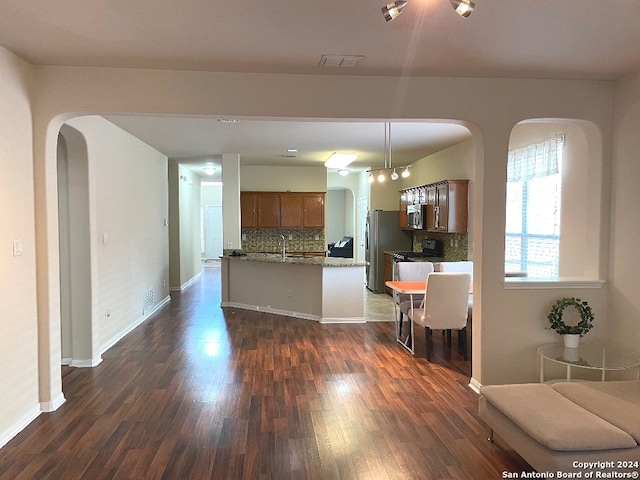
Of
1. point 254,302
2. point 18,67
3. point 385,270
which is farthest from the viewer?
point 385,270

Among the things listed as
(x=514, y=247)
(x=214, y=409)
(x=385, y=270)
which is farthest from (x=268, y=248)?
(x=214, y=409)

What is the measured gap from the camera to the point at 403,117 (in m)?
3.71

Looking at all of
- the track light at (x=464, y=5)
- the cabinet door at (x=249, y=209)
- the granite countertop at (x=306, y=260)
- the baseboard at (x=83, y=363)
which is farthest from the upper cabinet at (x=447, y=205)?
the baseboard at (x=83, y=363)

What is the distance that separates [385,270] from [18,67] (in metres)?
7.11

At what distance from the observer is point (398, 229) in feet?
30.9

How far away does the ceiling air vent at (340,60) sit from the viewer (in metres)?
3.21

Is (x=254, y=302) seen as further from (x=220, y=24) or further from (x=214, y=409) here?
(x=220, y=24)

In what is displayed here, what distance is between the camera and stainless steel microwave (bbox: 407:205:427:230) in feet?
25.5

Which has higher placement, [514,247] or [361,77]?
[361,77]

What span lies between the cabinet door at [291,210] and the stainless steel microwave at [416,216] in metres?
2.27

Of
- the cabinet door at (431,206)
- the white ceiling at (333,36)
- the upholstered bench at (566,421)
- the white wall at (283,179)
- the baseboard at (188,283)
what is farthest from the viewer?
the white wall at (283,179)

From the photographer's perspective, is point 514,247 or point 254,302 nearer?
point 514,247

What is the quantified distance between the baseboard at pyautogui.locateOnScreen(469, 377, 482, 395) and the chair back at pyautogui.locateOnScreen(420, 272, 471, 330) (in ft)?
2.72

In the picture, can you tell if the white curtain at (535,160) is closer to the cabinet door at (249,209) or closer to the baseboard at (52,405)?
the baseboard at (52,405)
